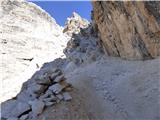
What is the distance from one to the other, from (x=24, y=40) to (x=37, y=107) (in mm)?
17838

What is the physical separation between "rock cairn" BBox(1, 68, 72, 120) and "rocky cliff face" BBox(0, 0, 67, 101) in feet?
11.6

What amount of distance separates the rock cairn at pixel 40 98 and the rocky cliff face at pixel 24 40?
353 cm

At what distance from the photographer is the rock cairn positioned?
14492 mm

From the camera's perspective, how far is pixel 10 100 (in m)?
17.9

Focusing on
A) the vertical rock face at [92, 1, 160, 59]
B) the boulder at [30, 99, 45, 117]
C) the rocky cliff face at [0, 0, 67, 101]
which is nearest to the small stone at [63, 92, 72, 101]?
the boulder at [30, 99, 45, 117]

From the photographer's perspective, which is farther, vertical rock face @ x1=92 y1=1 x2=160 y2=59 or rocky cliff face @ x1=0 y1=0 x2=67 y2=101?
rocky cliff face @ x1=0 y1=0 x2=67 y2=101

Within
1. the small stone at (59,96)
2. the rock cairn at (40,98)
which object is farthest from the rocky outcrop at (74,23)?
the small stone at (59,96)

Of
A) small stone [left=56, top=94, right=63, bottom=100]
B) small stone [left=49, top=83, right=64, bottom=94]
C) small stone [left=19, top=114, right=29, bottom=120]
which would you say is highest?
small stone [left=49, top=83, right=64, bottom=94]

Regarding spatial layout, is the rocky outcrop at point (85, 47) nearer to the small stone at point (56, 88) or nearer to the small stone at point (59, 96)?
the small stone at point (56, 88)

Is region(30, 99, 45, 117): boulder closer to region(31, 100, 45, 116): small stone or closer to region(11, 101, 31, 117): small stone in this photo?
region(31, 100, 45, 116): small stone

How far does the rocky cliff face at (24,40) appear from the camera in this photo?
2509cm

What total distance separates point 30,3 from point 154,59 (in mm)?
24044

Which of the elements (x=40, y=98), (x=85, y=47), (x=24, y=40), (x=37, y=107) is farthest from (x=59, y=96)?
(x=24, y=40)

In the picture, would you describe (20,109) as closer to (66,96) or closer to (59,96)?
(59,96)
